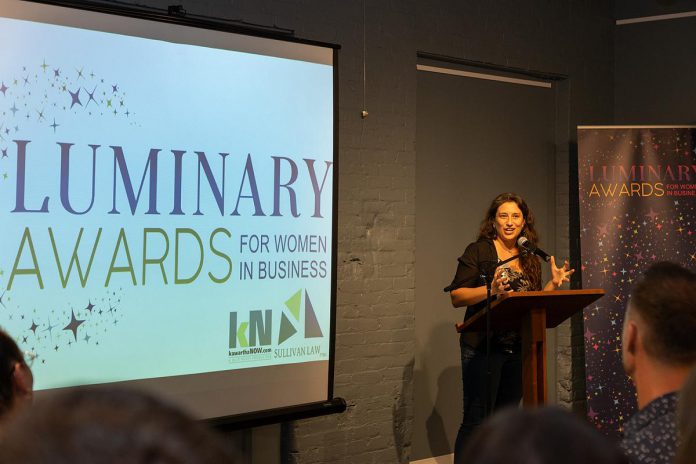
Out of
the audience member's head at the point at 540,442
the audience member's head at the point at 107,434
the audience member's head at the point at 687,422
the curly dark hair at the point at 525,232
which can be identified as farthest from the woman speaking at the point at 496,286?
the audience member's head at the point at 107,434

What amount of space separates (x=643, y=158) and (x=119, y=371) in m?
3.64

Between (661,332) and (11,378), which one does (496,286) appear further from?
(11,378)

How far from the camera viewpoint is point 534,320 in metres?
3.71

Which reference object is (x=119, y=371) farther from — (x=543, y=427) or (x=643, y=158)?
(x=643, y=158)

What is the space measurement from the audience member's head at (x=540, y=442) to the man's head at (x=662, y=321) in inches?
46.1

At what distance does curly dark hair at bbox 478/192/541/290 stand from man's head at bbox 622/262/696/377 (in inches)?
90.5

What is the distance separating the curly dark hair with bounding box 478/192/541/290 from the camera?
13.8 feet

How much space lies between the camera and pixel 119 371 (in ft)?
10.3

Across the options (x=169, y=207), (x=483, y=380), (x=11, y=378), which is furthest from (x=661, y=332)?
(x=483, y=380)

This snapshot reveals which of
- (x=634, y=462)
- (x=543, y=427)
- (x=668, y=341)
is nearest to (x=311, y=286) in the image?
(x=668, y=341)

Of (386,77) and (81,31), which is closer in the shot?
(81,31)

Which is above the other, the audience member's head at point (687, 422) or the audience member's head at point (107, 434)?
the audience member's head at point (107, 434)

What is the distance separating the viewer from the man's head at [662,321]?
Answer: 174 cm

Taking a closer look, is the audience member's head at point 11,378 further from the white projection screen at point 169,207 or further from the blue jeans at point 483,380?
the blue jeans at point 483,380
